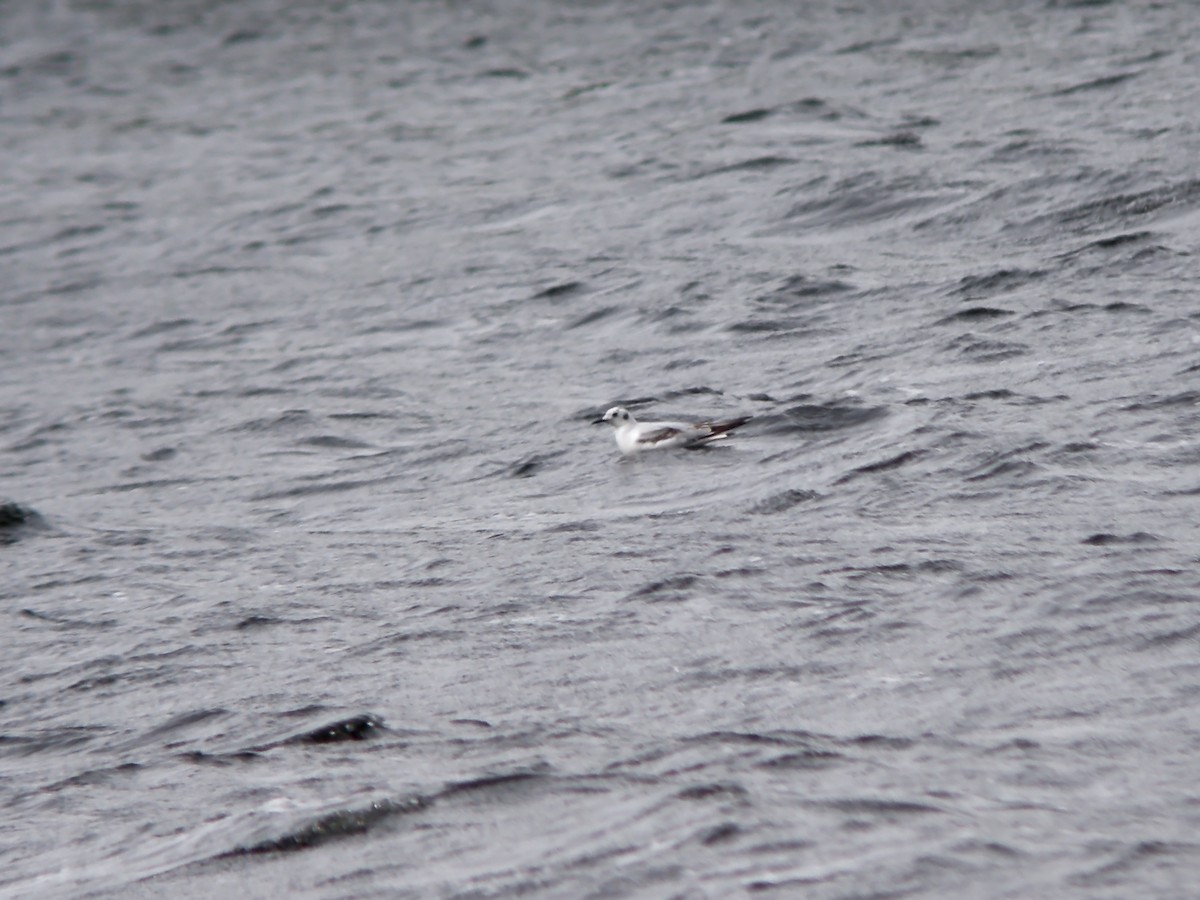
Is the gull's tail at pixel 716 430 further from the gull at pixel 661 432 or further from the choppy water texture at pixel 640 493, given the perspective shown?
the choppy water texture at pixel 640 493

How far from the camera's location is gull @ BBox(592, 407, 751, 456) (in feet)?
37.7

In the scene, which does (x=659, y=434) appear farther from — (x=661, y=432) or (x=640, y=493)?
(x=640, y=493)

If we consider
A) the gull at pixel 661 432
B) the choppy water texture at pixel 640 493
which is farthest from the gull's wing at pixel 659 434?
the choppy water texture at pixel 640 493

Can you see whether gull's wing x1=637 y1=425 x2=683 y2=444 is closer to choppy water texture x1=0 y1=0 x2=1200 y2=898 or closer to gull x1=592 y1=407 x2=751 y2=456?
gull x1=592 y1=407 x2=751 y2=456

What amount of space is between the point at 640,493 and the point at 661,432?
617 millimetres

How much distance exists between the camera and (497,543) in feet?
34.3

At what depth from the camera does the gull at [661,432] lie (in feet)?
37.7

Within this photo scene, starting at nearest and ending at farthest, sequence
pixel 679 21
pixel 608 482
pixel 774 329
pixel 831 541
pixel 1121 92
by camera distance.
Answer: pixel 831 541
pixel 608 482
pixel 774 329
pixel 1121 92
pixel 679 21

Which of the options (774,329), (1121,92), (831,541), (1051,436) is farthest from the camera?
(1121,92)

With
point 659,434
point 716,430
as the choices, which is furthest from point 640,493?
point 716,430

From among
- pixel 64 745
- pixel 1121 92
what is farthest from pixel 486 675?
pixel 1121 92

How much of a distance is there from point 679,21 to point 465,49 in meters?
3.58

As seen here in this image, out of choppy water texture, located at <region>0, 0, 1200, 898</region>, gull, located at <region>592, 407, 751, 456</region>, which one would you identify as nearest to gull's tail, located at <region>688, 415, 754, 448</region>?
gull, located at <region>592, 407, 751, 456</region>

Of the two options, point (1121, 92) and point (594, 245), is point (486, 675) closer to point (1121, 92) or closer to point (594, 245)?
point (594, 245)
